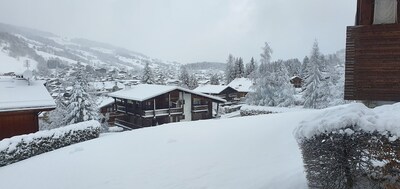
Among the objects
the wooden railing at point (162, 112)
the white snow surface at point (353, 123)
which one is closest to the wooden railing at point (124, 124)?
the wooden railing at point (162, 112)

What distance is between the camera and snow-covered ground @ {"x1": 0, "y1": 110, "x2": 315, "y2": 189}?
6797 mm

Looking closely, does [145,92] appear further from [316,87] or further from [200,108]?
[316,87]

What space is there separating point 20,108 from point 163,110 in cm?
1895

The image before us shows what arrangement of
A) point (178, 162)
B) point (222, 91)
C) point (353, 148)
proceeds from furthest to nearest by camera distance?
1. point (222, 91)
2. point (178, 162)
3. point (353, 148)

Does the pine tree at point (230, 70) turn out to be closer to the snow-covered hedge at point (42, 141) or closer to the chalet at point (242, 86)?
the chalet at point (242, 86)

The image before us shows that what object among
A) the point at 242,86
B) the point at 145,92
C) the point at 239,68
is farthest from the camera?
the point at 239,68

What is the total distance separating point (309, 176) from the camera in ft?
15.1

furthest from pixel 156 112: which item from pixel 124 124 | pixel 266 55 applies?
pixel 266 55

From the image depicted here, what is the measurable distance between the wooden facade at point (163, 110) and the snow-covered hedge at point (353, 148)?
91.9 feet

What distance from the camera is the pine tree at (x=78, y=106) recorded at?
25342mm

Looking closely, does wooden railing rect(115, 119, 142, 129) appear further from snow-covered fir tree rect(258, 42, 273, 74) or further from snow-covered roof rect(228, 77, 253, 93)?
snow-covered roof rect(228, 77, 253, 93)

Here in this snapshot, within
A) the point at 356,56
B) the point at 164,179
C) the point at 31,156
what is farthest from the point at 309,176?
the point at 31,156

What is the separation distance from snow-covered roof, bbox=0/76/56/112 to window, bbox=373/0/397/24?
1515 centimetres

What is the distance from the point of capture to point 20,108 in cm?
1416
